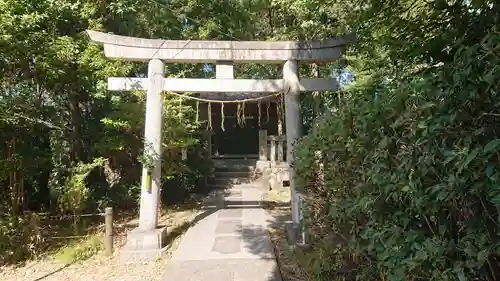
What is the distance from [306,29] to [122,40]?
16.2 feet

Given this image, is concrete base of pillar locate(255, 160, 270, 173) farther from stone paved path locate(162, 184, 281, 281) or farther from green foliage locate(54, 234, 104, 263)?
green foliage locate(54, 234, 104, 263)

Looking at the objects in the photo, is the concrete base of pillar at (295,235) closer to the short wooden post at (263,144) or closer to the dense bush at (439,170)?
the dense bush at (439,170)

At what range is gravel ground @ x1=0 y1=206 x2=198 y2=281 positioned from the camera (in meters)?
5.24

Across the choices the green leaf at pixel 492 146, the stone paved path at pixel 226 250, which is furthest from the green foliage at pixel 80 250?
the green leaf at pixel 492 146

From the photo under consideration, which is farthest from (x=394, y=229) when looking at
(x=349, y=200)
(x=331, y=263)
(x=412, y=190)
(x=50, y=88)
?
(x=50, y=88)

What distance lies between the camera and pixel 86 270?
5.55m

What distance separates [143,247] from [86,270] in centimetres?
91

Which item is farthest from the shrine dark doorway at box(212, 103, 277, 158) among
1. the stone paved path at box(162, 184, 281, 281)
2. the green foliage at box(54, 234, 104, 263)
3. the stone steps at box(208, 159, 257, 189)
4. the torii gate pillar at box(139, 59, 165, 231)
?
the green foliage at box(54, 234, 104, 263)

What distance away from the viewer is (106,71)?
7.26 metres

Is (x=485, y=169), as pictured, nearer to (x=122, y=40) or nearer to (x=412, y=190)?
(x=412, y=190)

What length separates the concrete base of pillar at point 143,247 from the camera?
5.79 m

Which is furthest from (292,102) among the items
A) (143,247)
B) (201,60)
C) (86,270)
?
(86,270)

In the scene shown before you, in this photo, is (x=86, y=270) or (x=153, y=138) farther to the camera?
(x=153, y=138)

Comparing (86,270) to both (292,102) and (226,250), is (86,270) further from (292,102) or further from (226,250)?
(292,102)
